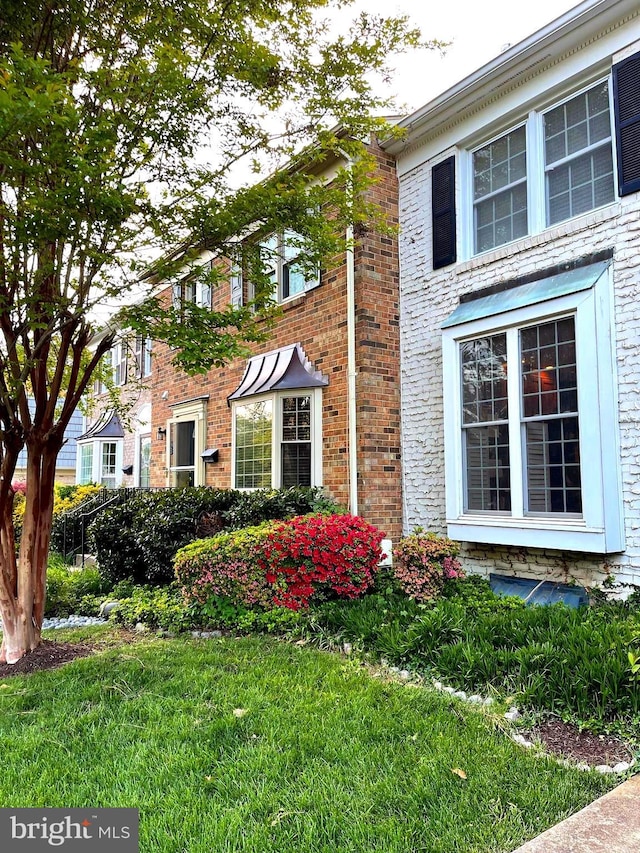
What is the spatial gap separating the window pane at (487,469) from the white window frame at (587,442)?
21cm

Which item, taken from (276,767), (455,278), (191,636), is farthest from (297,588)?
(455,278)

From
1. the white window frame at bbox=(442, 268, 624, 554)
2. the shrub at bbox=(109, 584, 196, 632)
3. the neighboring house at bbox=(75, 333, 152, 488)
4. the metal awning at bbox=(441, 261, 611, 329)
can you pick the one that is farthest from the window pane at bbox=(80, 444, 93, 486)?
the white window frame at bbox=(442, 268, 624, 554)

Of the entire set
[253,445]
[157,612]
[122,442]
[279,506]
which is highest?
[122,442]

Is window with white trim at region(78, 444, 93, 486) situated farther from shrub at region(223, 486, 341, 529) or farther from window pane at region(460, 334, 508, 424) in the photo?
window pane at region(460, 334, 508, 424)

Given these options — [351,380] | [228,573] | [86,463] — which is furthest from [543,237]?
[86,463]

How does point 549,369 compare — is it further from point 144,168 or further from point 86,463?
point 86,463

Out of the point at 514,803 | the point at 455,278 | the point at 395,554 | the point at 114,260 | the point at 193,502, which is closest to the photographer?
the point at 514,803

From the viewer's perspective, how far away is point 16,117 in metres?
3.29

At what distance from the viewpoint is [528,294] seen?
248 inches

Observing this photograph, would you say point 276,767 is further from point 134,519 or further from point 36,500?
point 134,519

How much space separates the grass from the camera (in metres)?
2.33

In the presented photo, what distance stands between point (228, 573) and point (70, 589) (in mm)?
3483

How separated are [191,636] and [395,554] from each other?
2.22 metres

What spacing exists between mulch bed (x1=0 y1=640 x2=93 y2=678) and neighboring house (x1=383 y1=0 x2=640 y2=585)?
13.9ft
